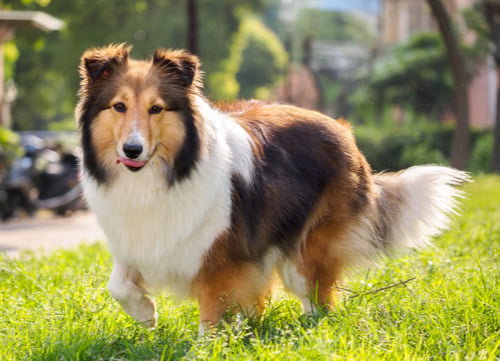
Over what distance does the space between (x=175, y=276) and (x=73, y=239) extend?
7221mm

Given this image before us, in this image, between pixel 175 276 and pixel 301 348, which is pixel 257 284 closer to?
pixel 175 276

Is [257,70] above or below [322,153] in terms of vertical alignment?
below

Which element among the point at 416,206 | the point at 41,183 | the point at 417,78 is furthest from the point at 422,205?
the point at 417,78

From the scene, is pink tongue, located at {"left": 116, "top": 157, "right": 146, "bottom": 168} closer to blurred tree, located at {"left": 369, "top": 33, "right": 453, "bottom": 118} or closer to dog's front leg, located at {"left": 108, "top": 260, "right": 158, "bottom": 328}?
dog's front leg, located at {"left": 108, "top": 260, "right": 158, "bottom": 328}

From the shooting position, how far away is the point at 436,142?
23.5m

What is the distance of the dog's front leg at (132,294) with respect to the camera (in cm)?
454

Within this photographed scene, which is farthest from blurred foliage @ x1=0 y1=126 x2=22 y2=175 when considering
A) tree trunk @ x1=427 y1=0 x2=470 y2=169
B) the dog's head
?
the dog's head

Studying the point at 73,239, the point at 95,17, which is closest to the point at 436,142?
the point at 73,239

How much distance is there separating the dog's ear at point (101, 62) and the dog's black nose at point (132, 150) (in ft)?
1.83

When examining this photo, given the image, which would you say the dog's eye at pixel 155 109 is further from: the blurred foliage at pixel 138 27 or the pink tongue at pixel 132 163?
the blurred foliage at pixel 138 27

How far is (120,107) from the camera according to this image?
4.29 metres

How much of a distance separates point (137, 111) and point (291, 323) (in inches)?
63.8

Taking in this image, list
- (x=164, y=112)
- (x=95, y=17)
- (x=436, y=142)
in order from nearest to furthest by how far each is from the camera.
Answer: (x=164, y=112) < (x=436, y=142) < (x=95, y=17)

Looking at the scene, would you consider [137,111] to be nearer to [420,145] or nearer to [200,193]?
[200,193]
